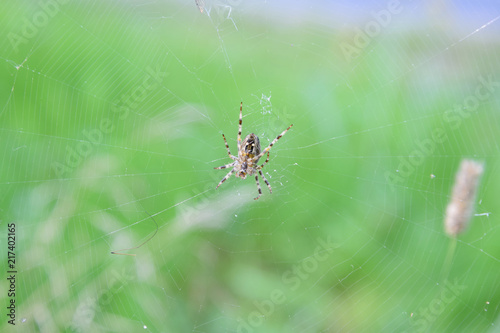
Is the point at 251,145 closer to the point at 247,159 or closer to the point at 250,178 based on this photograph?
the point at 247,159

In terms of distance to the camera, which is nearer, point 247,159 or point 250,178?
point 247,159

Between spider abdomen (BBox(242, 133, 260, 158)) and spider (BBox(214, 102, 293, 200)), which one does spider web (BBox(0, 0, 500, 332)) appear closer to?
spider (BBox(214, 102, 293, 200))

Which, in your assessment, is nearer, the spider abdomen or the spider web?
the spider web

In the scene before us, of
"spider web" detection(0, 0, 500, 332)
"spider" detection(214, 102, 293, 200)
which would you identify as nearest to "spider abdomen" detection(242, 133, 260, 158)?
"spider" detection(214, 102, 293, 200)

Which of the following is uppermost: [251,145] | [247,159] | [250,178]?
Answer: [251,145]

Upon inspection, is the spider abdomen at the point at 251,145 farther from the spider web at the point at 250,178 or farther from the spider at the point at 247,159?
the spider web at the point at 250,178

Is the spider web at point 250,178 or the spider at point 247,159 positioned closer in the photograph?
the spider web at point 250,178

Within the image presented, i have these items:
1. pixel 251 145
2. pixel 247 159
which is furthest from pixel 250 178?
pixel 251 145

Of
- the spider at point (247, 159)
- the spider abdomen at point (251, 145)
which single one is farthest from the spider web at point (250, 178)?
the spider abdomen at point (251, 145)
